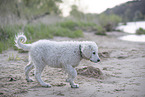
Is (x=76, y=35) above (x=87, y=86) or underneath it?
above

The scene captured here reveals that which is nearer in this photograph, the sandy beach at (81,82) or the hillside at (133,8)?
the sandy beach at (81,82)

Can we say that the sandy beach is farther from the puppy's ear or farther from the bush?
the bush

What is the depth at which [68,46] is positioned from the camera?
13.3ft

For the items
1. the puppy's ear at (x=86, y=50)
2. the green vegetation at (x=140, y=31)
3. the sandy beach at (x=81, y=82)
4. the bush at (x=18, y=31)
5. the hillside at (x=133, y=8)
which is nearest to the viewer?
the sandy beach at (x=81, y=82)

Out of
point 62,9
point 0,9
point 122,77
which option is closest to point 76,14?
point 62,9

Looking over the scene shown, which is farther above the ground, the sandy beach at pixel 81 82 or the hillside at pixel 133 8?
the hillside at pixel 133 8

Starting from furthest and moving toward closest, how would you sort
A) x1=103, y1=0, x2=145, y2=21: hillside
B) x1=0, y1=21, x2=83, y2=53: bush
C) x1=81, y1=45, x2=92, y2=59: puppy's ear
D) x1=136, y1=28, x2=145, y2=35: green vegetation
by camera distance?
x1=136, y1=28, x2=145, y2=35: green vegetation
x1=0, y1=21, x2=83, y2=53: bush
x1=103, y1=0, x2=145, y2=21: hillside
x1=81, y1=45, x2=92, y2=59: puppy's ear

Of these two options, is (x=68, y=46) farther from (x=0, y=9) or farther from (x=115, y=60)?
(x=0, y=9)

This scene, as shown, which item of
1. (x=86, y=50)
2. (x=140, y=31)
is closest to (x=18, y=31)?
(x=86, y=50)

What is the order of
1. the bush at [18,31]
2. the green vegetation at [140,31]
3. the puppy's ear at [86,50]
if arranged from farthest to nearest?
the green vegetation at [140,31] → the bush at [18,31] → the puppy's ear at [86,50]

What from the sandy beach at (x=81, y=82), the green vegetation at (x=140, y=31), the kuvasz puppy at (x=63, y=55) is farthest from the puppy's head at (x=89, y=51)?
the green vegetation at (x=140, y=31)

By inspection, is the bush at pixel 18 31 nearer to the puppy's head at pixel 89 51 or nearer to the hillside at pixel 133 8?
the hillside at pixel 133 8

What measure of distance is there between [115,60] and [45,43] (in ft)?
13.0

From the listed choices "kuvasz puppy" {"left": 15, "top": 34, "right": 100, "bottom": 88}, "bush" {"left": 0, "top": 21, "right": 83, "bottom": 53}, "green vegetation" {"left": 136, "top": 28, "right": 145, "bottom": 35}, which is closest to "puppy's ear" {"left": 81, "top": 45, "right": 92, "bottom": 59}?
"kuvasz puppy" {"left": 15, "top": 34, "right": 100, "bottom": 88}
